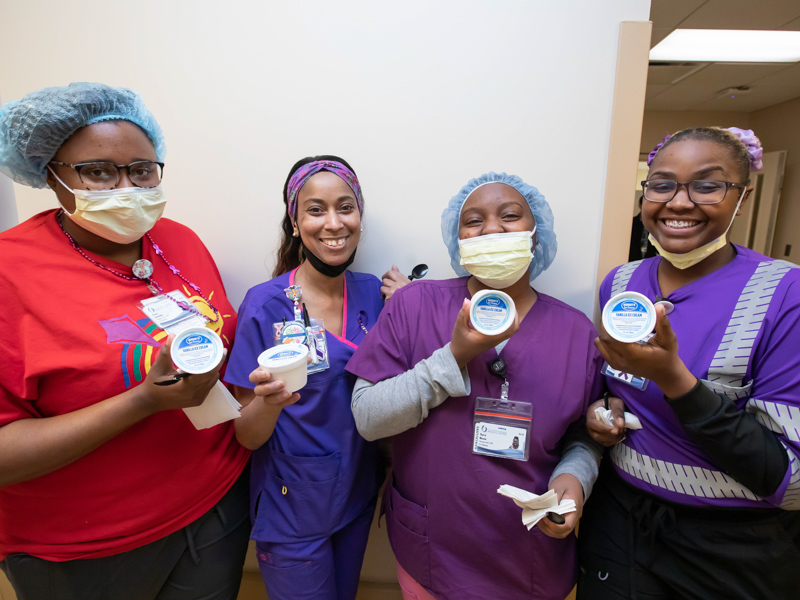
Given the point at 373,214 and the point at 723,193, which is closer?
the point at 723,193

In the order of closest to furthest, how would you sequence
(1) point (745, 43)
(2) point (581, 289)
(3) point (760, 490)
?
(3) point (760, 490) → (2) point (581, 289) → (1) point (745, 43)

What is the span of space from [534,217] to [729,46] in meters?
5.16

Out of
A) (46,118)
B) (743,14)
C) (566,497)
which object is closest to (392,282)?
(566,497)

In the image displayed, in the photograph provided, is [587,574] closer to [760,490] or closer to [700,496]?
[700,496]

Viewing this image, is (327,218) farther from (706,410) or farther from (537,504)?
(706,410)

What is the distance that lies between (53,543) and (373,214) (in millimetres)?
1723

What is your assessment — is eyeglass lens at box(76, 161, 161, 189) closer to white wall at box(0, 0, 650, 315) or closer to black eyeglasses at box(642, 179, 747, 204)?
white wall at box(0, 0, 650, 315)

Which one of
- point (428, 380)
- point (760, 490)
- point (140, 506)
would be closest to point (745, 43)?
point (760, 490)

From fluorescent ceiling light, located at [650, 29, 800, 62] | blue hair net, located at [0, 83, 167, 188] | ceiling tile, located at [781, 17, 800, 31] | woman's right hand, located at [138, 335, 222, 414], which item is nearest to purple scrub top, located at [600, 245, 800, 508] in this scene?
woman's right hand, located at [138, 335, 222, 414]

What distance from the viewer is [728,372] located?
3.73 ft

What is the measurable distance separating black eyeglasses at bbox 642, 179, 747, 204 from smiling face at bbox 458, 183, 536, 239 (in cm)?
41

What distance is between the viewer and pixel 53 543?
1.23m

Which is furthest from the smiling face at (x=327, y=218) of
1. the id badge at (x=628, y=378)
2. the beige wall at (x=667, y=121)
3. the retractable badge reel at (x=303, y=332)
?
the beige wall at (x=667, y=121)

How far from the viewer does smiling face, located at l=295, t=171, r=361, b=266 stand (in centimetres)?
154
